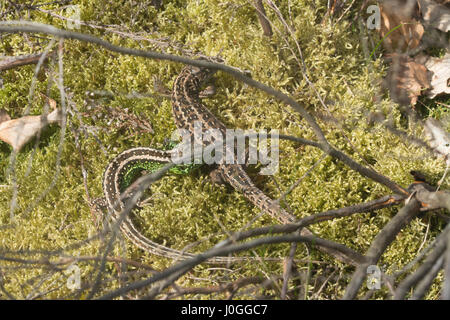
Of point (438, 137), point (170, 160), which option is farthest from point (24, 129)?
point (438, 137)

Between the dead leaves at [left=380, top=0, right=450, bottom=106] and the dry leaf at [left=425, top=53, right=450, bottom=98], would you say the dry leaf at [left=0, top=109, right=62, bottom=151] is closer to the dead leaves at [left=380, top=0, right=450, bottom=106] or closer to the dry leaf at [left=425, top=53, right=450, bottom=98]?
the dead leaves at [left=380, top=0, right=450, bottom=106]

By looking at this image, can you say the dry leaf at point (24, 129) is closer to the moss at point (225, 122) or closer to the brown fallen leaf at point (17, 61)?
the moss at point (225, 122)

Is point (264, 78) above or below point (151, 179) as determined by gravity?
above

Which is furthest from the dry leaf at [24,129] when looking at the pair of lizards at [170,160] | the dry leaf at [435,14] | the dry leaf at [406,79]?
the dry leaf at [435,14]

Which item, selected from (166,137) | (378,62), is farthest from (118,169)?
(378,62)

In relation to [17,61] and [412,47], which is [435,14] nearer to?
[412,47]

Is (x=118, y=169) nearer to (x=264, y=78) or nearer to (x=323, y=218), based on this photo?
(x=264, y=78)

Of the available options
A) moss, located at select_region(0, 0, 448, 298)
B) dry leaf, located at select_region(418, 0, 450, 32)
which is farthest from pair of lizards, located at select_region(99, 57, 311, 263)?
dry leaf, located at select_region(418, 0, 450, 32)
